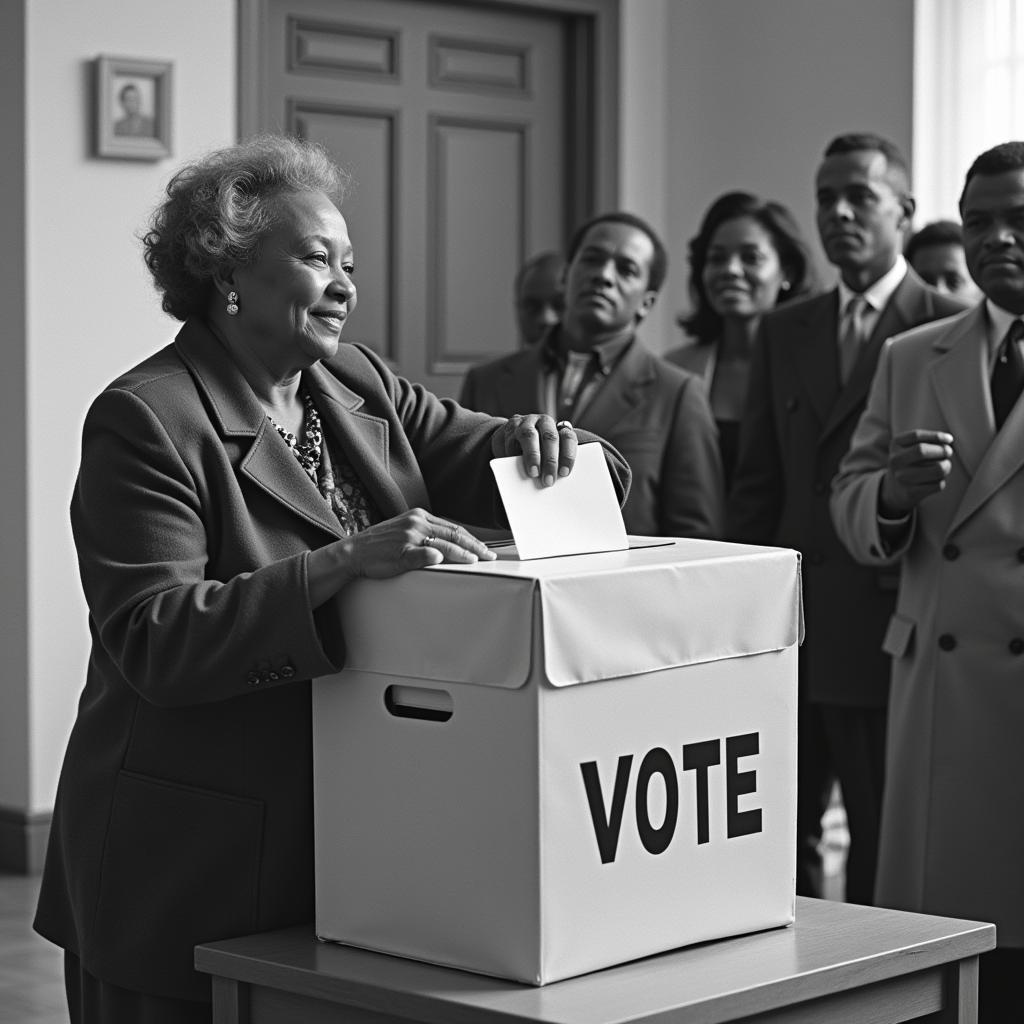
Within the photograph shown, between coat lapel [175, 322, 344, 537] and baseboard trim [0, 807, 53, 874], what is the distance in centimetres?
283

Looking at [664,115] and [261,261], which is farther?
[664,115]

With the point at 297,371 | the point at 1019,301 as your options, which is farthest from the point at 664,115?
the point at 297,371

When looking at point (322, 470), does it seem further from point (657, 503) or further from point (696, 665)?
point (657, 503)

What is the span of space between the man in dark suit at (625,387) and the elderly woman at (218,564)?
1.57 metres

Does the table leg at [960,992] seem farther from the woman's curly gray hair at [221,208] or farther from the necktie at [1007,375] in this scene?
the necktie at [1007,375]

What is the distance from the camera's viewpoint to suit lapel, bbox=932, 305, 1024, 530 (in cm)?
271

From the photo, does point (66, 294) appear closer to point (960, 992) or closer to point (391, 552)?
point (391, 552)

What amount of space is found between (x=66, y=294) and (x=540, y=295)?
1222mm

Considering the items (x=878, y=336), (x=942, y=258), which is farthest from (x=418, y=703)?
(x=942, y=258)

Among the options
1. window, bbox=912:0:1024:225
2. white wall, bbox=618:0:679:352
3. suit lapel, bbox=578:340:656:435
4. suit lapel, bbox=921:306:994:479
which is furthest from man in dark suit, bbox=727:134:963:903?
white wall, bbox=618:0:679:352

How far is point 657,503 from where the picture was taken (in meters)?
3.56

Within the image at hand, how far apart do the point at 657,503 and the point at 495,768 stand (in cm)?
203

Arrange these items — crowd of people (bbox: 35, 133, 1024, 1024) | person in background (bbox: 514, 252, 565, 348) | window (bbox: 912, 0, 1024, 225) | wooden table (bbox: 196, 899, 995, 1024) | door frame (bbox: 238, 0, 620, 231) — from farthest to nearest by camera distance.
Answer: door frame (bbox: 238, 0, 620, 231) < window (bbox: 912, 0, 1024, 225) < person in background (bbox: 514, 252, 565, 348) < crowd of people (bbox: 35, 133, 1024, 1024) < wooden table (bbox: 196, 899, 995, 1024)

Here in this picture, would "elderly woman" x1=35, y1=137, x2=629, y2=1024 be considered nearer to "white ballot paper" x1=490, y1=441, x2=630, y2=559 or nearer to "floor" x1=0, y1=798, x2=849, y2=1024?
"white ballot paper" x1=490, y1=441, x2=630, y2=559
